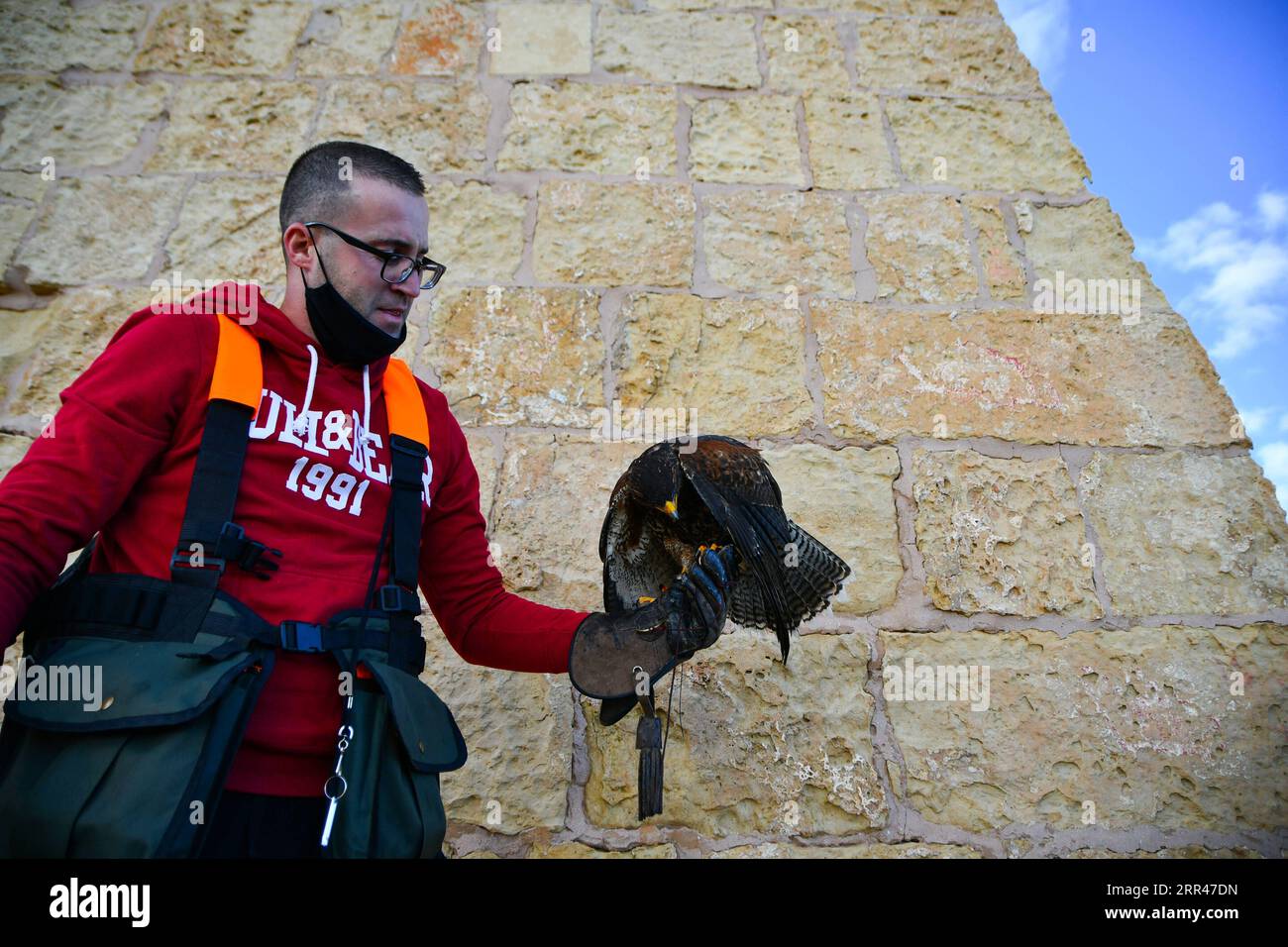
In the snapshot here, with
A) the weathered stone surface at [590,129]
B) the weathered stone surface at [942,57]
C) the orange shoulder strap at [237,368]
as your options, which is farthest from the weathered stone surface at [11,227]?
the weathered stone surface at [942,57]

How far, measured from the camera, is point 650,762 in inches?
63.1

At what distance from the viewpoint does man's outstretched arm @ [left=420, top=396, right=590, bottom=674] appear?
1.63 metres

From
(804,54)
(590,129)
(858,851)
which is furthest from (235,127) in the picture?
(858,851)

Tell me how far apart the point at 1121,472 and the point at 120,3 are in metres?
3.97

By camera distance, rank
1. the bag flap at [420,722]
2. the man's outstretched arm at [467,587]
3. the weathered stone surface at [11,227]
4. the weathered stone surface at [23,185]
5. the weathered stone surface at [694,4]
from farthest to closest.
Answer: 1. the weathered stone surface at [694,4]
2. the weathered stone surface at [23,185]
3. the weathered stone surface at [11,227]
4. the man's outstretched arm at [467,587]
5. the bag flap at [420,722]

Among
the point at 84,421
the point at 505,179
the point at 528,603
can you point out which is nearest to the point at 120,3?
the point at 505,179

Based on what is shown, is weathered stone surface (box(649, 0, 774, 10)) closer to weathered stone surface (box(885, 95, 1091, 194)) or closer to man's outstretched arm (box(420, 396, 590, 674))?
weathered stone surface (box(885, 95, 1091, 194))

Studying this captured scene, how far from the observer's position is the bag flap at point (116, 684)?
1.08 meters

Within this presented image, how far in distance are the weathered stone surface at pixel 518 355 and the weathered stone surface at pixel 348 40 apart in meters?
1.09

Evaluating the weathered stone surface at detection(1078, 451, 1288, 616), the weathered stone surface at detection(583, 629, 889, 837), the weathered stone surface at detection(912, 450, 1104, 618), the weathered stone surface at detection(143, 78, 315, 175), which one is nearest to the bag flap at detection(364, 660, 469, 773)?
the weathered stone surface at detection(583, 629, 889, 837)

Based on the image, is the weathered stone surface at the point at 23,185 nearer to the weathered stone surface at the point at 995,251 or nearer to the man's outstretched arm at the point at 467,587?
the man's outstretched arm at the point at 467,587

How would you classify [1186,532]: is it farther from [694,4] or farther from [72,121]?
[72,121]

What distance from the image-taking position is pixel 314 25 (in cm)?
301
